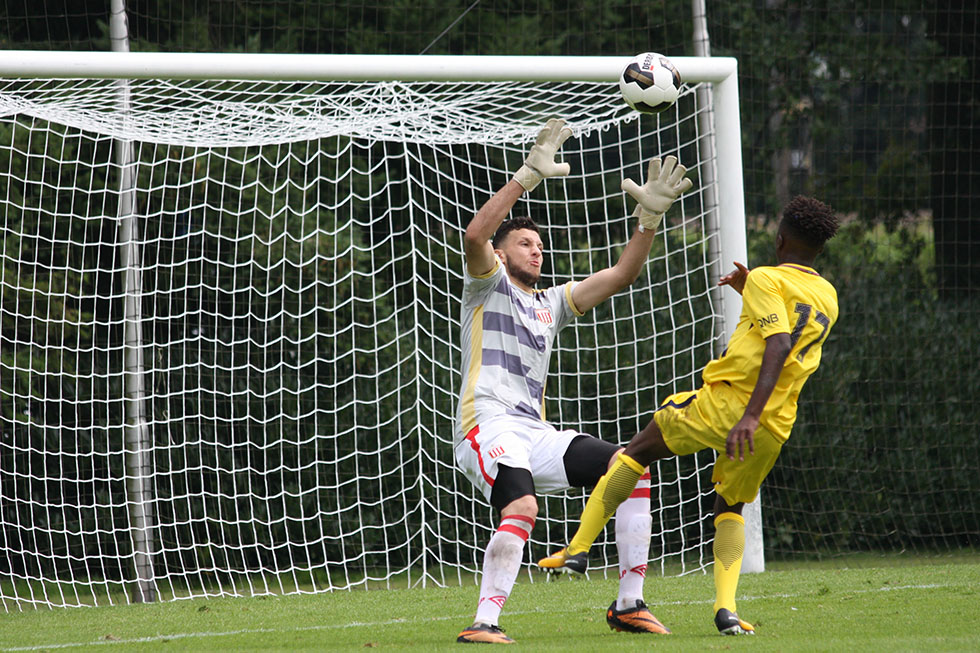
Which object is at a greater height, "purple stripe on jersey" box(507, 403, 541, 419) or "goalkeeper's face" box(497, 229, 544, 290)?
"goalkeeper's face" box(497, 229, 544, 290)

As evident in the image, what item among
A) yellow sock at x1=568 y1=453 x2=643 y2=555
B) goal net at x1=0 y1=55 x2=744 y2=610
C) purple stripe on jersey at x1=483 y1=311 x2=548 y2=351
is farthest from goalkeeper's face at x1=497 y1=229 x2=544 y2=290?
goal net at x1=0 y1=55 x2=744 y2=610

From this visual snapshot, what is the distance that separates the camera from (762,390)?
4.01m

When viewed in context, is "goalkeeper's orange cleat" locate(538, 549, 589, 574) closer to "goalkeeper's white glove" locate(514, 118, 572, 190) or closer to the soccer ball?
"goalkeeper's white glove" locate(514, 118, 572, 190)

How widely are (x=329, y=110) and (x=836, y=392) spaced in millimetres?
5091

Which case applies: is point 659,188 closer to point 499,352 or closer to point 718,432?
point 499,352

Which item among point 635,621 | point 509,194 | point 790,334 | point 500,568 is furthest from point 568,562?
point 509,194

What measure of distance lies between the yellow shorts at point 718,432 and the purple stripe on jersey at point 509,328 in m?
0.77

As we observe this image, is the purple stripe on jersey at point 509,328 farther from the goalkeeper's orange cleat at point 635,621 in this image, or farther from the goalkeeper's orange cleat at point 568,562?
the goalkeeper's orange cleat at point 635,621

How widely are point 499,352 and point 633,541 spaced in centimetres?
99

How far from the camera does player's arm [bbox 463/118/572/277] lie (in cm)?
443

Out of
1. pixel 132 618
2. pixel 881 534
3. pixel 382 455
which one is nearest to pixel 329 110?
pixel 382 455

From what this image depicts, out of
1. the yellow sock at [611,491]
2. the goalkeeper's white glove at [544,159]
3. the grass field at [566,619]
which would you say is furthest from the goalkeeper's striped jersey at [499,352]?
the grass field at [566,619]

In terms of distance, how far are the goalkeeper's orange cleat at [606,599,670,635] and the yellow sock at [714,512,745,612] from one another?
0.90 feet

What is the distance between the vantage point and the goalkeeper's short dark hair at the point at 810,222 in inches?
167
